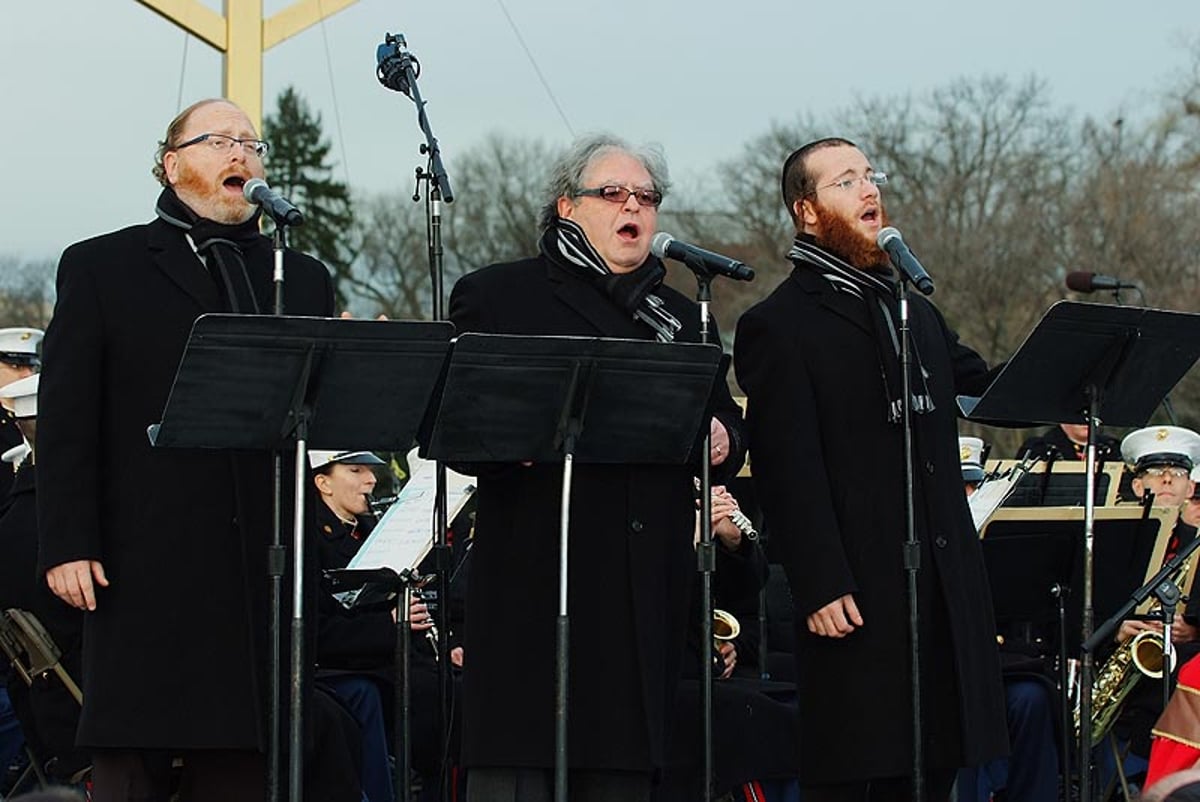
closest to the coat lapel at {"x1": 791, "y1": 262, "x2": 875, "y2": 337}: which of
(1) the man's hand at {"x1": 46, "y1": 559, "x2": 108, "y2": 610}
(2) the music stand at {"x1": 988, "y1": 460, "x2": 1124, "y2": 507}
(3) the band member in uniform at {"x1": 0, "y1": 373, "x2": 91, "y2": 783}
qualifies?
(1) the man's hand at {"x1": 46, "y1": 559, "x2": 108, "y2": 610}

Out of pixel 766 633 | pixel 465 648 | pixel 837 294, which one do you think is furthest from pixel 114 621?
pixel 766 633

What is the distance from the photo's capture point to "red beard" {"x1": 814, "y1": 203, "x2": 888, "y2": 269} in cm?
613

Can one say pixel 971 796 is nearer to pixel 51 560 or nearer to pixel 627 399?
pixel 627 399

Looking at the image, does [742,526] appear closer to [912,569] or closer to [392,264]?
[912,569]

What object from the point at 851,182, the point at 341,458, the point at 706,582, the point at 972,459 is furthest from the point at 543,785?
the point at 972,459

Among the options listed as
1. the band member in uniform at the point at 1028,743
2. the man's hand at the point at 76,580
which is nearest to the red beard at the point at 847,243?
the man's hand at the point at 76,580

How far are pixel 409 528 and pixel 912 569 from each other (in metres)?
2.37

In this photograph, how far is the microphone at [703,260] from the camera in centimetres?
554

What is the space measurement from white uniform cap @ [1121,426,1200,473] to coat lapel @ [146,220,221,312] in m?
6.00

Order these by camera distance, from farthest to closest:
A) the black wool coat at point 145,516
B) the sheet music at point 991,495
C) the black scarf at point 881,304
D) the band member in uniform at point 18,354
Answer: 1. the band member in uniform at point 18,354
2. the sheet music at point 991,495
3. the black scarf at point 881,304
4. the black wool coat at point 145,516

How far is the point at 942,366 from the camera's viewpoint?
624cm

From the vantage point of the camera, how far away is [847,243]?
615 cm

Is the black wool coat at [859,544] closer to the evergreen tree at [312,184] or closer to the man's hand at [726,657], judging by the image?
the man's hand at [726,657]

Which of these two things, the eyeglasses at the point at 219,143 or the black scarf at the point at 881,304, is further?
the black scarf at the point at 881,304
